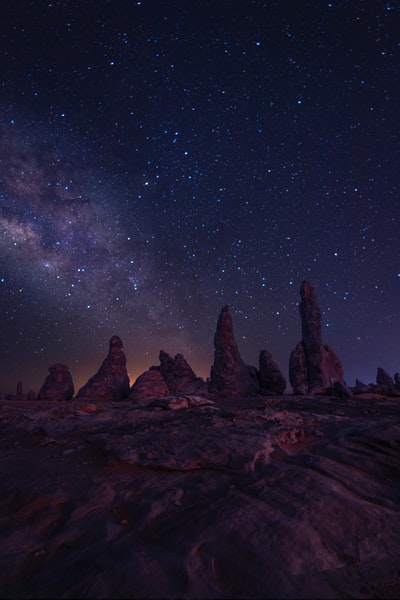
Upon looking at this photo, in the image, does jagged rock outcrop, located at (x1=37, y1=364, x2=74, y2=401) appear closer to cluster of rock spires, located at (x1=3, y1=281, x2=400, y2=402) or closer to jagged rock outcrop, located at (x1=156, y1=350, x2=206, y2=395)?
cluster of rock spires, located at (x1=3, y1=281, x2=400, y2=402)

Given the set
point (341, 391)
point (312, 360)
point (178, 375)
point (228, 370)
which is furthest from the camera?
point (178, 375)

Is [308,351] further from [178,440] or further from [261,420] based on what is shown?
[178,440]

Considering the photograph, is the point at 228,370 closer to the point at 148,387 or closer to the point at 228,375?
the point at 228,375

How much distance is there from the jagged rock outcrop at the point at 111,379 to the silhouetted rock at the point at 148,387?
8.69 ft

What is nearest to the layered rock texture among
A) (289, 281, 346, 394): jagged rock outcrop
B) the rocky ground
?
(289, 281, 346, 394): jagged rock outcrop

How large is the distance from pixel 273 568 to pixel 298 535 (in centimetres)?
55

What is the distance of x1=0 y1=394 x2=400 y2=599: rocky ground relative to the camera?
7.13 ft

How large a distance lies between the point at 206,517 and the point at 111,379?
35106mm

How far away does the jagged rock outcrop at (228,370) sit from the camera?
32938 millimetres

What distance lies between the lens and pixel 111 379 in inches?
1390

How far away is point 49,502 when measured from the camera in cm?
→ 373

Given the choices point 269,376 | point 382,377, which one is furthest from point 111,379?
point 382,377

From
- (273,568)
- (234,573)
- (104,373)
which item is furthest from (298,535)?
(104,373)

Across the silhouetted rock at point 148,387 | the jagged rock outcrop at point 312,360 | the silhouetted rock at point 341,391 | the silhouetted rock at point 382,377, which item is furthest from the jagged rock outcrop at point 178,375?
the silhouetted rock at point 382,377
